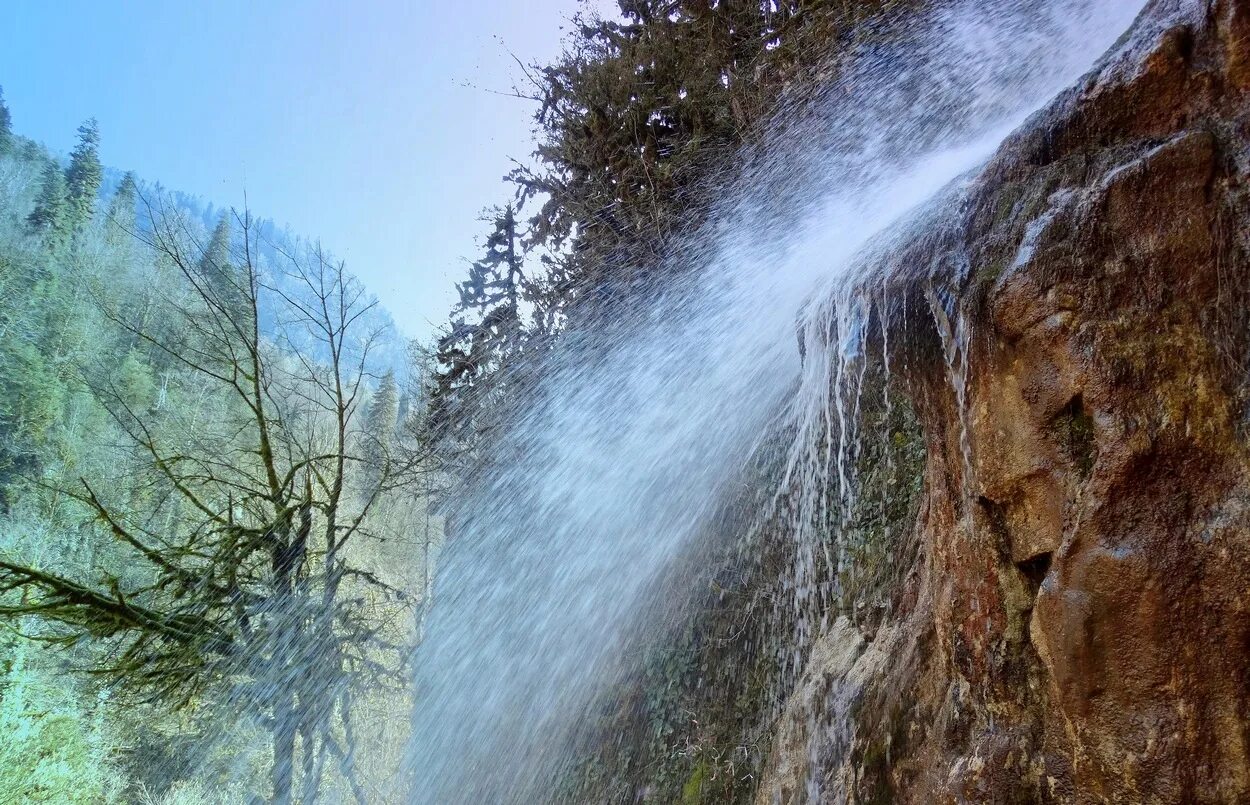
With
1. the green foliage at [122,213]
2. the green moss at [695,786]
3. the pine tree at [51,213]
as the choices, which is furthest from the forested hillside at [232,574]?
the pine tree at [51,213]

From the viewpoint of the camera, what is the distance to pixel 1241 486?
126 cm

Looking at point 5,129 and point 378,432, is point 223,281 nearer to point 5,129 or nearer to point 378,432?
point 378,432

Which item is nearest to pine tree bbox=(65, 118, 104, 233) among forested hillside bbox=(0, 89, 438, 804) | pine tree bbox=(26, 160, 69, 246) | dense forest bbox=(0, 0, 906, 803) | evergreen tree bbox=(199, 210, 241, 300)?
pine tree bbox=(26, 160, 69, 246)

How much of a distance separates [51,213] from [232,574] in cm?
3687

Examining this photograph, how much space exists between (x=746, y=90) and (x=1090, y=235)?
233 inches

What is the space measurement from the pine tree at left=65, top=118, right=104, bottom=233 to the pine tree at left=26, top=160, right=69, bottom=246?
1.16ft

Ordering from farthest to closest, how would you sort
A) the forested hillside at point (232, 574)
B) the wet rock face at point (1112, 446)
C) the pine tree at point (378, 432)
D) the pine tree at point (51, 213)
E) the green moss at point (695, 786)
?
the pine tree at point (51, 213), the pine tree at point (378, 432), the forested hillside at point (232, 574), the green moss at point (695, 786), the wet rock face at point (1112, 446)

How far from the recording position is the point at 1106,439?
Answer: 56.6 inches

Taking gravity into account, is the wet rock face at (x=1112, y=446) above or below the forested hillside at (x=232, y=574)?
below

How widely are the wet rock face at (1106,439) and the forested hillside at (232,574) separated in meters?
4.53

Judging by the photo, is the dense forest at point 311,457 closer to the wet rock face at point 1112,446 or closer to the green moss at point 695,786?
the green moss at point 695,786

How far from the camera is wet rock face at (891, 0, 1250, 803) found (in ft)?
4.19

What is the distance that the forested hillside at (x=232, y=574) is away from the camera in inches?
187

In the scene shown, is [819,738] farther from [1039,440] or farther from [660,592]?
[660,592]
